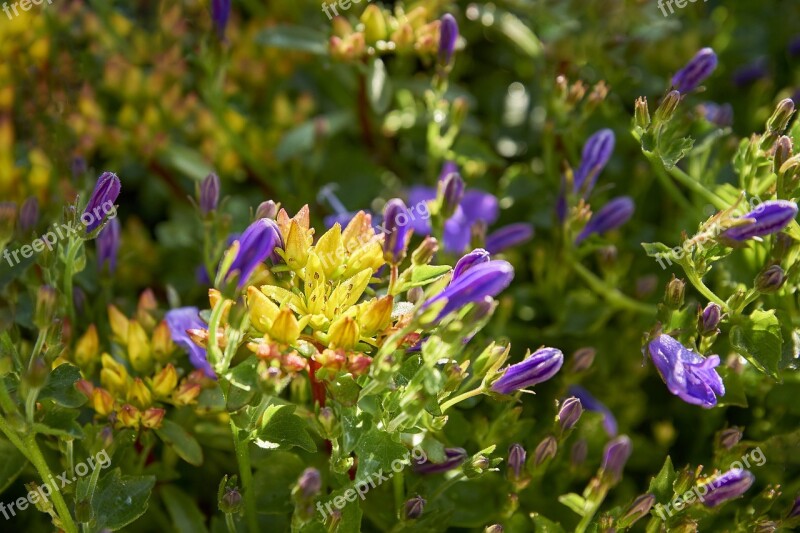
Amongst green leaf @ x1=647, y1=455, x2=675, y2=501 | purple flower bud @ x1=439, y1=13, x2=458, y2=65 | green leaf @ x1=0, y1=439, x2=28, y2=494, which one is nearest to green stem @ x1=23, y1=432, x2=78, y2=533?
green leaf @ x1=0, y1=439, x2=28, y2=494

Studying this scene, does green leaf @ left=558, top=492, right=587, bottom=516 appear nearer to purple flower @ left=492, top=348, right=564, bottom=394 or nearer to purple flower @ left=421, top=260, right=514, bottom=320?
purple flower @ left=492, top=348, right=564, bottom=394

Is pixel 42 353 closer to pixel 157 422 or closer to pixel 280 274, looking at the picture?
pixel 157 422

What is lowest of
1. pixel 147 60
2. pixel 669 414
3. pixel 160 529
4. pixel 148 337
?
pixel 669 414

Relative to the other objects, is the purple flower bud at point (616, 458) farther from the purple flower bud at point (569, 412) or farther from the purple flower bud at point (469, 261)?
the purple flower bud at point (469, 261)

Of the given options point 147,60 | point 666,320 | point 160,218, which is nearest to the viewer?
point 666,320

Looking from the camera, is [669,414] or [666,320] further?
[669,414]

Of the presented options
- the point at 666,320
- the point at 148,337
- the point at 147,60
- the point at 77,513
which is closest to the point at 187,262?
the point at 148,337

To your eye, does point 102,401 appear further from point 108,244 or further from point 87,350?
point 108,244
